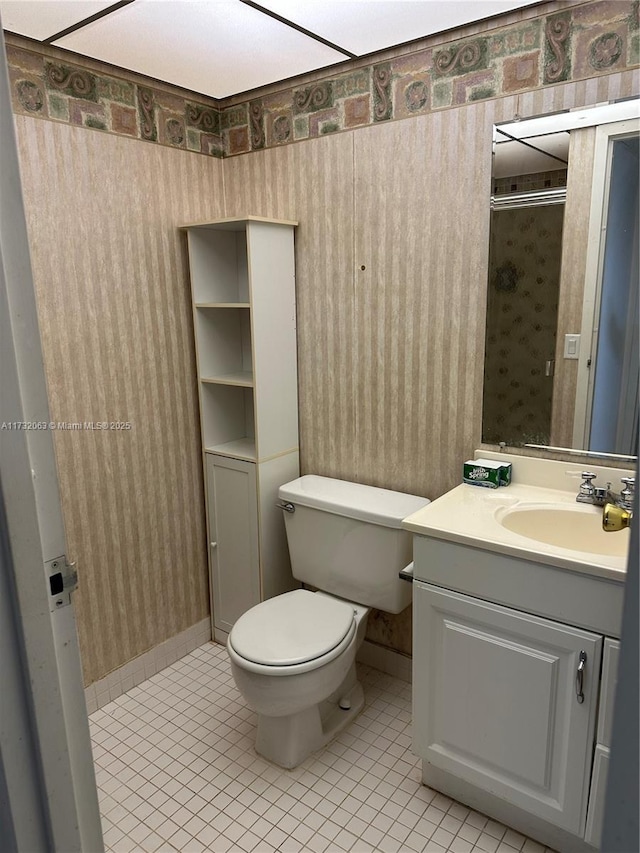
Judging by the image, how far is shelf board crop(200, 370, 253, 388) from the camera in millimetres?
2303

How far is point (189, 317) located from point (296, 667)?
139cm

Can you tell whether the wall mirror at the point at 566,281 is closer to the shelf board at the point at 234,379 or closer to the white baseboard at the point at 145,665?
the shelf board at the point at 234,379

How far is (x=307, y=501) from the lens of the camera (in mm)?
2219

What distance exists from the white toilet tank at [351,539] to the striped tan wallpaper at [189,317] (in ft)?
0.49

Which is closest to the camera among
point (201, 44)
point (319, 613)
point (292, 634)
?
point (201, 44)

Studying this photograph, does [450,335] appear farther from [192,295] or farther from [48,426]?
[48,426]

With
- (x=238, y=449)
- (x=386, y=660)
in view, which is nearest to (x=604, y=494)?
(x=386, y=660)

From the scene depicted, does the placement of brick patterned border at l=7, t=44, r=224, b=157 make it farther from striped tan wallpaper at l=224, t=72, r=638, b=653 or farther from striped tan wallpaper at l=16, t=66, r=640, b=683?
striped tan wallpaper at l=224, t=72, r=638, b=653

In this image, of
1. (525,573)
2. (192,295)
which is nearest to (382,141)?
(192,295)

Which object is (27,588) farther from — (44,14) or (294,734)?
(44,14)

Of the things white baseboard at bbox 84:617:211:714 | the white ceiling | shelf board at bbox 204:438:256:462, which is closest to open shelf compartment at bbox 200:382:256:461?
shelf board at bbox 204:438:256:462

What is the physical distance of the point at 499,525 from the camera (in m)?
1.63

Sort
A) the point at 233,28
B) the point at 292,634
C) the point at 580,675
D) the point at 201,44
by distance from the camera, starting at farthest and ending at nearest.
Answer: the point at 292,634 → the point at 201,44 → the point at 233,28 → the point at 580,675

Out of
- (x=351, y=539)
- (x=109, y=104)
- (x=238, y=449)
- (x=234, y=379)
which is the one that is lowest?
(x=351, y=539)
